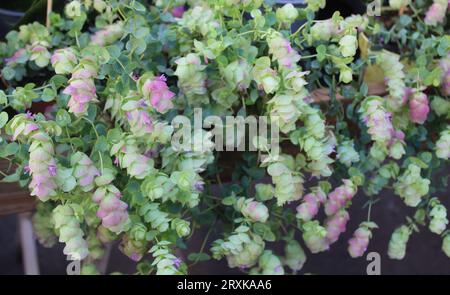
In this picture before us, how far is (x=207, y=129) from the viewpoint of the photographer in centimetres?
83

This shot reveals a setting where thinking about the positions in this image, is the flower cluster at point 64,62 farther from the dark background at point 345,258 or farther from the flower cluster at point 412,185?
the dark background at point 345,258

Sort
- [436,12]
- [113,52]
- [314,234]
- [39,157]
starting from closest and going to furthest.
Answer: [39,157] → [113,52] → [314,234] → [436,12]

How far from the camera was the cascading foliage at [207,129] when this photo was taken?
0.68m

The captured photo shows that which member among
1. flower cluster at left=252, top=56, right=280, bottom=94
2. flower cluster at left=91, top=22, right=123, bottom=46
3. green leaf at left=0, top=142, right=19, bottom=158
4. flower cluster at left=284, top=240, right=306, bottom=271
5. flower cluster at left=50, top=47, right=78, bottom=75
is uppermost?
flower cluster at left=50, top=47, right=78, bottom=75

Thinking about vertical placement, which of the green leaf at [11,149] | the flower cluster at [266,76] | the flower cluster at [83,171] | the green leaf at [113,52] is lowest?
the flower cluster at [83,171]

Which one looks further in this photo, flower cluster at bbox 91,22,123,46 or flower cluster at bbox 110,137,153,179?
flower cluster at bbox 91,22,123,46

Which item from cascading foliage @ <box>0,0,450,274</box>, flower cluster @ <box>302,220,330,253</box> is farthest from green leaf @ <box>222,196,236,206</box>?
flower cluster @ <box>302,220,330,253</box>

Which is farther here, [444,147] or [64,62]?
[444,147]

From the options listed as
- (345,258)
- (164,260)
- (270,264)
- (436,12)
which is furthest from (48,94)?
(345,258)

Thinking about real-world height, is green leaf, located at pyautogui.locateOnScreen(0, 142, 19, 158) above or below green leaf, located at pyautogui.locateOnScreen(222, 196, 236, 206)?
above

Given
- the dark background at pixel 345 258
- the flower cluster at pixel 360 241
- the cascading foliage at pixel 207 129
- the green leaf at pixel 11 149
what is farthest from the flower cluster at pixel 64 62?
the dark background at pixel 345 258

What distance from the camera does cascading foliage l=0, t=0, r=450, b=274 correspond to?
681mm

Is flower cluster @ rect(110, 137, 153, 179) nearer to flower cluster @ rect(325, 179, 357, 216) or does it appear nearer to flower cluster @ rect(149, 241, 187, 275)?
flower cluster @ rect(149, 241, 187, 275)

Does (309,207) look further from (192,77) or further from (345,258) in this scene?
(345,258)
